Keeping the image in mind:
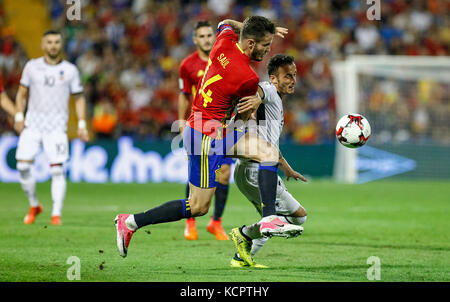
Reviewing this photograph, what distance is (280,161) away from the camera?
7094mm

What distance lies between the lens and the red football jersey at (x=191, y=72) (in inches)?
379

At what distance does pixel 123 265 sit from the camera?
7.11m

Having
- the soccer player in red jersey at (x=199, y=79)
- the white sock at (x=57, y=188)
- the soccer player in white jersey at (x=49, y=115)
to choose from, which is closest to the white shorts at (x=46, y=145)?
the soccer player in white jersey at (x=49, y=115)

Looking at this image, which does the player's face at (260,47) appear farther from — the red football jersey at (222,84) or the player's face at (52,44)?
the player's face at (52,44)

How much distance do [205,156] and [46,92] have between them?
4.44 m

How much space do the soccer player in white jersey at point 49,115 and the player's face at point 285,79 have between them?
404 centimetres

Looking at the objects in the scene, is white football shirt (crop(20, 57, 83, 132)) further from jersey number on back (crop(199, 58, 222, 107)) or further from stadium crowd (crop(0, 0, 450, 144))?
stadium crowd (crop(0, 0, 450, 144))

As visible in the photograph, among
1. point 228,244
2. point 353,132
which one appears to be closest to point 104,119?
point 228,244

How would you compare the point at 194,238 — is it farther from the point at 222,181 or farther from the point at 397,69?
the point at 397,69

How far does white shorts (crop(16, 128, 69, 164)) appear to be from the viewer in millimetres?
10422

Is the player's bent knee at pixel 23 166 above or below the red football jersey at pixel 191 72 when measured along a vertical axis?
below

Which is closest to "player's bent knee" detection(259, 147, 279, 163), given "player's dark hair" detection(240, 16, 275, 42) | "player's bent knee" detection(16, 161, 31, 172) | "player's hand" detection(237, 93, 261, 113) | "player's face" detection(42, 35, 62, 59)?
"player's hand" detection(237, 93, 261, 113)

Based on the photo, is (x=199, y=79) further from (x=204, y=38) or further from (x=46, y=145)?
(x=46, y=145)
